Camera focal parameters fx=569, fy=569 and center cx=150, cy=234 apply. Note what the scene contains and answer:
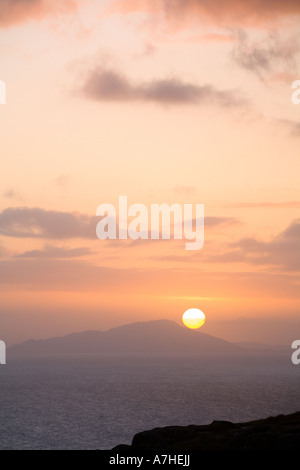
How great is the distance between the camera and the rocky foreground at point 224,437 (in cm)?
4603

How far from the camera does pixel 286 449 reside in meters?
44.2

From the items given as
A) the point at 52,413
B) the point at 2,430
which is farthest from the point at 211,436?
the point at 52,413

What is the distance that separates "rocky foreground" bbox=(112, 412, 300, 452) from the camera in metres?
46.0

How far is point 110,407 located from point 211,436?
126 m

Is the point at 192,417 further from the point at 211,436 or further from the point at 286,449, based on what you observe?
the point at 286,449

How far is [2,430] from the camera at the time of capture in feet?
411

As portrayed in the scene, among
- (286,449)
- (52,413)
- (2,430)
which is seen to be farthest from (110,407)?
(286,449)

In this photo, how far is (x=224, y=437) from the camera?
53688mm
